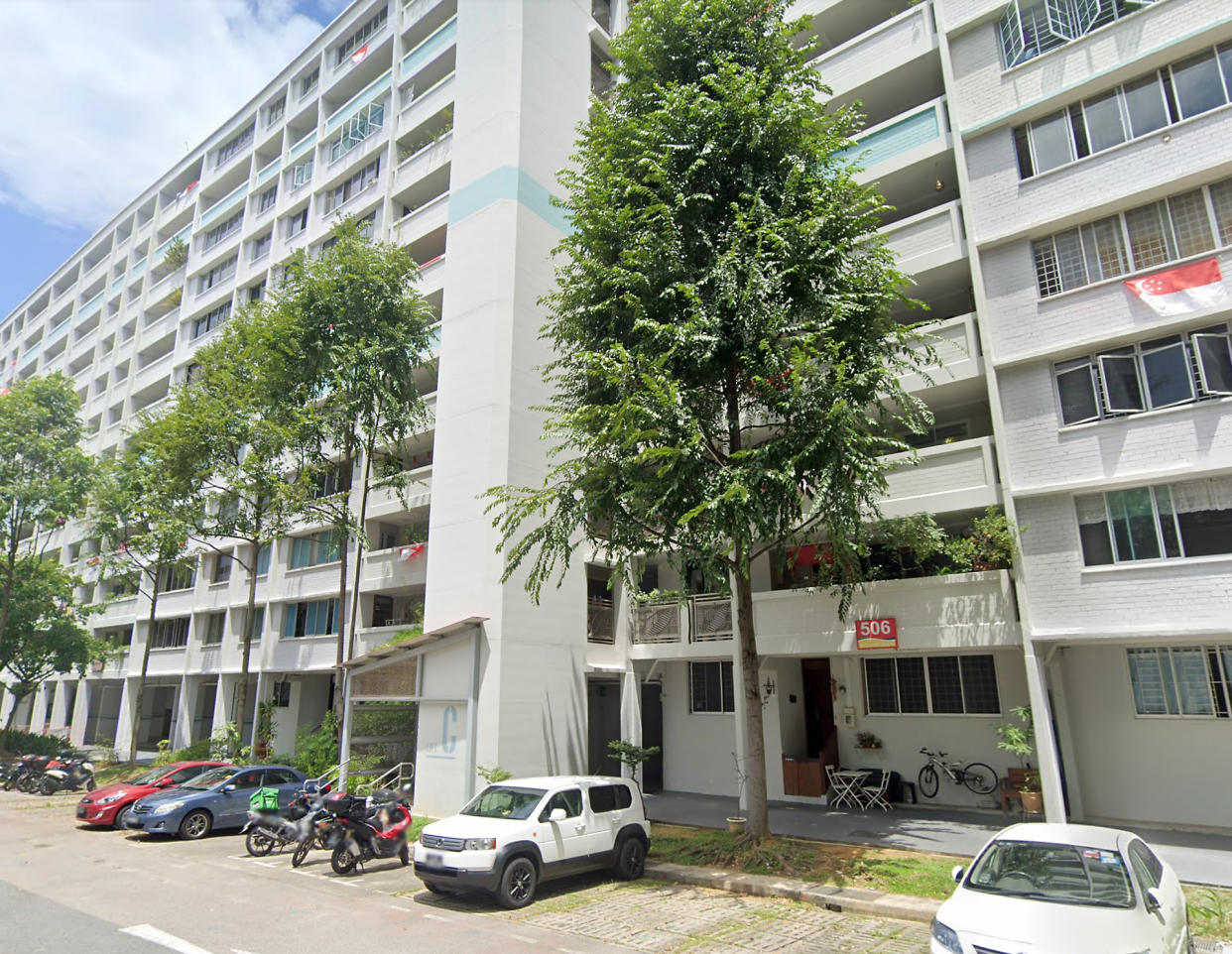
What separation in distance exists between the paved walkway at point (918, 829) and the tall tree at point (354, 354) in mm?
11344

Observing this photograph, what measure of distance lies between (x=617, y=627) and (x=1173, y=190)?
1608 centimetres

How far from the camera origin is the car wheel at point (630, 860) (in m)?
12.3

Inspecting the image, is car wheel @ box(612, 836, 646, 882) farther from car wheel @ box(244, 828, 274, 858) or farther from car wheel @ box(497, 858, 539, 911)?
car wheel @ box(244, 828, 274, 858)

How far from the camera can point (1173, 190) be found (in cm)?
1434

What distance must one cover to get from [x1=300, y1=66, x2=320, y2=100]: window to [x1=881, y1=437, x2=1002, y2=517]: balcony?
3332cm

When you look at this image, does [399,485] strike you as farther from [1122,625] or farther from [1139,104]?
[1139,104]

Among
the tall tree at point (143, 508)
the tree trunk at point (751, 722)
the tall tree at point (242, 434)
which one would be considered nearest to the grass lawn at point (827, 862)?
the tree trunk at point (751, 722)

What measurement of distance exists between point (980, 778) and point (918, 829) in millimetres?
2811

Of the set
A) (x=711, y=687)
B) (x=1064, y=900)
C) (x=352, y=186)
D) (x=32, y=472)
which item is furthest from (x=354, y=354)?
(x=32, y=472)

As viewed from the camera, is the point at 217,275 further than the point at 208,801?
Yes

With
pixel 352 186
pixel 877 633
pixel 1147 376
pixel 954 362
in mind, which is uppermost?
pixel 352 186

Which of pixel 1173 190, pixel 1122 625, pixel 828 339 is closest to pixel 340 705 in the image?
pixel 828 339

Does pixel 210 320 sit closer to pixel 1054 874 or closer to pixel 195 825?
pixel 195 825

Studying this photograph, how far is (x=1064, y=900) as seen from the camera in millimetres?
6973
